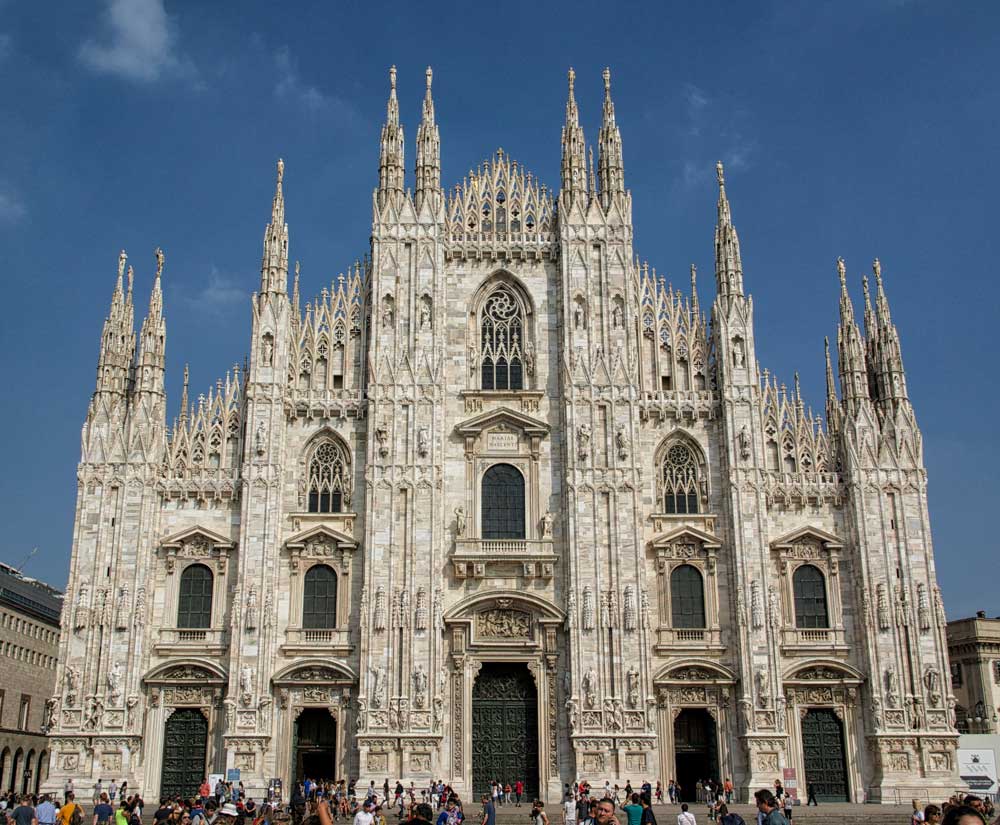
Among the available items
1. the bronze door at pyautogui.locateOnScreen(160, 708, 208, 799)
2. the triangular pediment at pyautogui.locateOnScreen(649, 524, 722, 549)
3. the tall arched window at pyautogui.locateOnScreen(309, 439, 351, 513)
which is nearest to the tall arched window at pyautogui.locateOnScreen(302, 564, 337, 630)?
the tall arched window at pyautogui.locateOnScreen(309, 439, 351, 513)

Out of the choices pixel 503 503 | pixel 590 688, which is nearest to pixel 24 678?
pixel 503 503

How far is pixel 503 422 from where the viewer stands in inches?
1631

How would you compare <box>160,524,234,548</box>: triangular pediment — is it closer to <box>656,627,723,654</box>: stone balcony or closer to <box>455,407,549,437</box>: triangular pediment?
<box>455,407,549,437</box>: triangular pediment

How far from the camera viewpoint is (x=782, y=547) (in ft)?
132

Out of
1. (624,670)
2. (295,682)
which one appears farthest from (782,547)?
(295,682)

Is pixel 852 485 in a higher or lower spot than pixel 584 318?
lower

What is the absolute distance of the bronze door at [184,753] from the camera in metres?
37.9

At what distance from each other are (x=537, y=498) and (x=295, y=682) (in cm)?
1039

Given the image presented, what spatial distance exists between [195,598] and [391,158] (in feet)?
58.5

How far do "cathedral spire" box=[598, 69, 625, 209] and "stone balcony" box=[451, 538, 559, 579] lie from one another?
44.2ft

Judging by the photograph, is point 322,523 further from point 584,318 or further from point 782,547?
point 782,547

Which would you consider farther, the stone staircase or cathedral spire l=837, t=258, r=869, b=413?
cathedral spire l=837, t=258, r=869, b=413

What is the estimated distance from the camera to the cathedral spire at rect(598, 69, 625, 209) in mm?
44000

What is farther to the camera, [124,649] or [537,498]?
[537,498]
